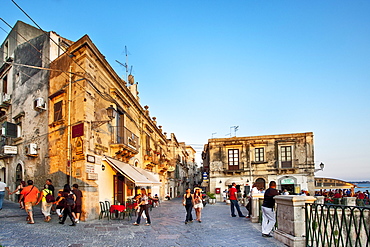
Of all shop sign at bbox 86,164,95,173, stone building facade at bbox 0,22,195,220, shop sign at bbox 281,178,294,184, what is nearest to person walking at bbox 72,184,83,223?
stone building facade at bbox 0,22,195,220

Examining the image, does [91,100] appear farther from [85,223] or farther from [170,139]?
[170,139]

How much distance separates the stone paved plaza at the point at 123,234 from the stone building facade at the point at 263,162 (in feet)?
61.3

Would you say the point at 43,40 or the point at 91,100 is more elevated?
the point at 43,40

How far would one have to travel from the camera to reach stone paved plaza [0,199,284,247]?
7.04 metres

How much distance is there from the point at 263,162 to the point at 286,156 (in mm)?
2287

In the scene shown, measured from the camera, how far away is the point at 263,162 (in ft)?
92.6

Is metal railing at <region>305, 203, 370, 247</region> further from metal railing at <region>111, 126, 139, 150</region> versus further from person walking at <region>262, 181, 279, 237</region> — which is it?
metal railing at <region>111, 126, 139, 150</region>

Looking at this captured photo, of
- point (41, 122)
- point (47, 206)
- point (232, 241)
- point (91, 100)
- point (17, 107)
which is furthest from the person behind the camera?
point (17, 107)

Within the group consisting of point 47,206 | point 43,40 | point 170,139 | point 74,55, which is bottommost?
point 47,206

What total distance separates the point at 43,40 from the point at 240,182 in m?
21.3

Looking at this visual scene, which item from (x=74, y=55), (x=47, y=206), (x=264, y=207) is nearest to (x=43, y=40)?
(x=74, y=55)

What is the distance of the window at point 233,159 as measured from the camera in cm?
2900

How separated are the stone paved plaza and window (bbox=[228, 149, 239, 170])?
19028 mm

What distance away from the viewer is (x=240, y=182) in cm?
2855
